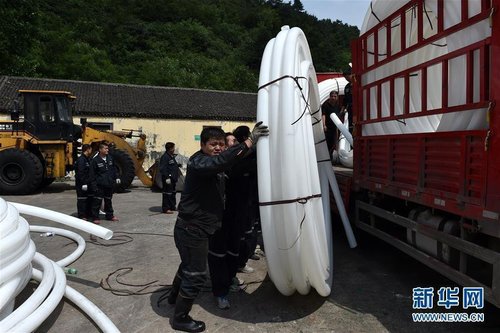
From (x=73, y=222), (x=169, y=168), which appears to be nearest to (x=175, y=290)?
(x=73, y=222)

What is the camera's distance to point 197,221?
3295 mm

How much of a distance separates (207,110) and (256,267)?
57.8ft

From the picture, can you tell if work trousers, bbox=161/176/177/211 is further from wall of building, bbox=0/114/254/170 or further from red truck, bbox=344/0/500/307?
wall of building, bbox=0/114/254/170

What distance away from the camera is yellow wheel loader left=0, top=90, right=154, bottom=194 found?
11.1m

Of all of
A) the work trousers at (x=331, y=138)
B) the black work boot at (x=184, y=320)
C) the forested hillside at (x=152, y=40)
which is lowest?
the black work boot at (x=184, y=320)

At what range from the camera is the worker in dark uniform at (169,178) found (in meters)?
8.62

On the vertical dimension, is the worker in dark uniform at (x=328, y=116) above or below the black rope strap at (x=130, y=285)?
above

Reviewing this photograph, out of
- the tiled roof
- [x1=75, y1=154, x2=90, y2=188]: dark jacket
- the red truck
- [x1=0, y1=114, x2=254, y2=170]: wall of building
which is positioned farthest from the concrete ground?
the tiled roof

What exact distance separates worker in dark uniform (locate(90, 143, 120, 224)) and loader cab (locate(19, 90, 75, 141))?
15.7 ft

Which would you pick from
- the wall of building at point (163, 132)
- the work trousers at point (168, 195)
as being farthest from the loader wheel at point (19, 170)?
the wall of building at point (163, 132)

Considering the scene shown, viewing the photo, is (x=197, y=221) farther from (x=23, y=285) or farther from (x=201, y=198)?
(x=23, y=285)

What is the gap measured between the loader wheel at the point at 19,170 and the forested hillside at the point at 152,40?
17.3 meters

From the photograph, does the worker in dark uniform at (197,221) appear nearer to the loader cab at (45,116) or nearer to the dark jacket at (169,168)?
the dark jacket at (169,168)

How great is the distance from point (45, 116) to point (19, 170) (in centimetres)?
168
